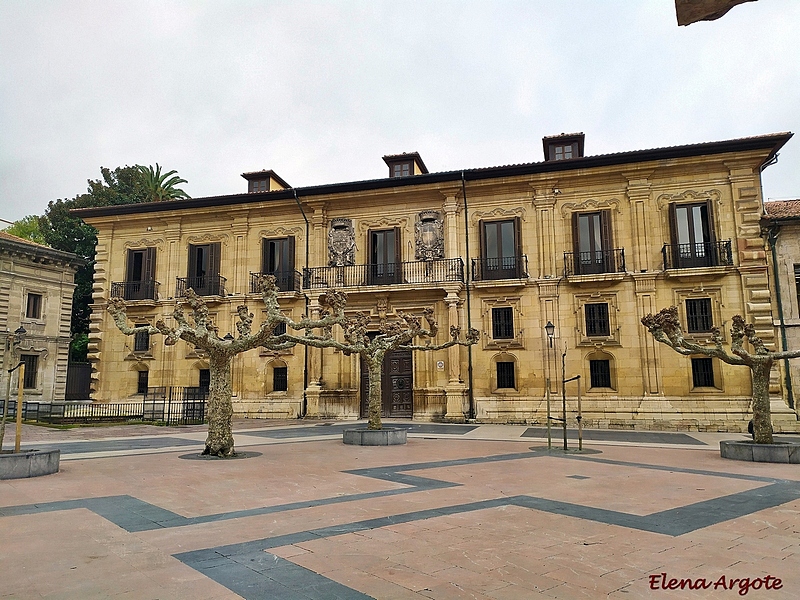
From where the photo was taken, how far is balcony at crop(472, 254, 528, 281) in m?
24.2

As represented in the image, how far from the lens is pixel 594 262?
23516 millimetres

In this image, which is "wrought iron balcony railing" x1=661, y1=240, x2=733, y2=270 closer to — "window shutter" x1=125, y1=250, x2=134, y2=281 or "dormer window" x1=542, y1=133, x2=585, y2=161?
"dormer window" x1=542, y1=133, x2=585, y2=161

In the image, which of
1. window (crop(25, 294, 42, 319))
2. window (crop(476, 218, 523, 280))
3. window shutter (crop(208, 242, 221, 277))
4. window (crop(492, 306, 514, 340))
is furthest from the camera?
window (crop(25, 294, 42, 319))

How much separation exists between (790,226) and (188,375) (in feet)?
86.8

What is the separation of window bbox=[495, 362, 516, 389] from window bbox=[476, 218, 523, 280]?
3.75m

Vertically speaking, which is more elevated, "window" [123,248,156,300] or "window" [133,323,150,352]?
"window" [123,248,156,300]

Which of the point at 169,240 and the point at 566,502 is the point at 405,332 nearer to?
the point at 566,502

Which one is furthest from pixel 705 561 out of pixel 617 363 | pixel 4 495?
pixel 617 363

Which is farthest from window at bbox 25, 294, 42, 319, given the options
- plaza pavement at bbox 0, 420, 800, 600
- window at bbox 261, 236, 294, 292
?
plaza pavement at bbox 0, 420, 800, 600

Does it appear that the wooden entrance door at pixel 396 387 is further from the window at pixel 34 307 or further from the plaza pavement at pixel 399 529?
the window at pixel 34 307

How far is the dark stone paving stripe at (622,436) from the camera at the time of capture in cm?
1709

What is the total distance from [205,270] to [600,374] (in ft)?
62.0

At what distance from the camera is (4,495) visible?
8.13 metres

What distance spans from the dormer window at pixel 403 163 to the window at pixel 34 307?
2128 centimetres
